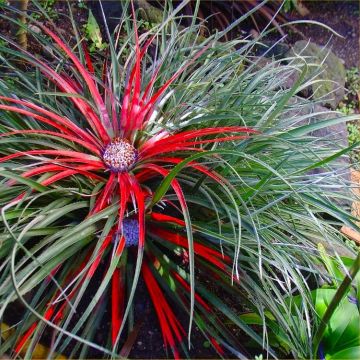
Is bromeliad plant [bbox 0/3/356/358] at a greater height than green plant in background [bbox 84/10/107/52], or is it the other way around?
green plant in background [bbox 84/10/107/52]

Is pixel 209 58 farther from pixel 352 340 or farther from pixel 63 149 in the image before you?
pixel 352 340

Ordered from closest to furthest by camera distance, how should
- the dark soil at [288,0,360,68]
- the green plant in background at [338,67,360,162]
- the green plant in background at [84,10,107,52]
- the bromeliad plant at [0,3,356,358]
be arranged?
the bromeliad plant at [0,3,356,358]
the green plant in background at [84,10,107,52]
the green plant in background at [338,67,360,162]
the dark soil at [288,0,360,68]

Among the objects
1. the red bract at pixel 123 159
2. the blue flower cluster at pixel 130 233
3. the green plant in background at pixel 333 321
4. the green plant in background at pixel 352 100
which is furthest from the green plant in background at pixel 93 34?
the green plant in background at pixel 333 321

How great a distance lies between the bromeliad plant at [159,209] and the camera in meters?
1.37

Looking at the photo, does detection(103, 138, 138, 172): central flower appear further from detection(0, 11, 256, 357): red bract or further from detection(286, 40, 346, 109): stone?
detection(286, 40, 346, 109): stone

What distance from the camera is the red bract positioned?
4.66 ft

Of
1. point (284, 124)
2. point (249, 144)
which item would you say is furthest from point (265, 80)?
point (249, 144)

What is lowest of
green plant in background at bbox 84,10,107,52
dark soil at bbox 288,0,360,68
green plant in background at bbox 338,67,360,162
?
green plant in background at bbox 84,10,107,52

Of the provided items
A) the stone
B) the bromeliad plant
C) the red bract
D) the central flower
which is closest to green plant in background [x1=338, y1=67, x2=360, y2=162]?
the stone

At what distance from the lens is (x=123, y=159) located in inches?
62.0

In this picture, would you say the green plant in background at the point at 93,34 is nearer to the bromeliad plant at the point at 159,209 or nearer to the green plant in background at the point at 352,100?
the bromeliad plant at the point at 159,209

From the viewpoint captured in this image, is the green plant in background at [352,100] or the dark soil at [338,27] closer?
the green plant in background at [352,100]

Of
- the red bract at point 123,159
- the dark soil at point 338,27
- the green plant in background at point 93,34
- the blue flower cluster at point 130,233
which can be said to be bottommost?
the blue flower cluster at point 130,233

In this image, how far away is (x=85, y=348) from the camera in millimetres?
1417
